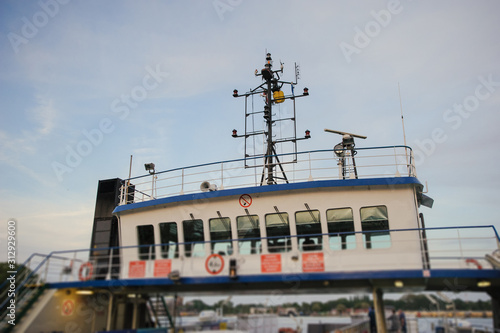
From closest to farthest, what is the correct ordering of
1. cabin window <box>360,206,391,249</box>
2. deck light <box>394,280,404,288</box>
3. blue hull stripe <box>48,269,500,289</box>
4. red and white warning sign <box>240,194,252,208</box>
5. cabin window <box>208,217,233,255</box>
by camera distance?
blue hull stripe <box>48,269,500,289</box> → deck light <box>394,280,404,288</box> → cabin window <box>360,206,391,249</box> → red and white warning sign <box>240,194,252,208</box> → cabin window <box>208,217,233,255</box>

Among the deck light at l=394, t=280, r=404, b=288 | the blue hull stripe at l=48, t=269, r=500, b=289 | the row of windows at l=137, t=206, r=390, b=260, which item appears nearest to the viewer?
the blue hull stripe at l=48, t=269, r=500, b=289

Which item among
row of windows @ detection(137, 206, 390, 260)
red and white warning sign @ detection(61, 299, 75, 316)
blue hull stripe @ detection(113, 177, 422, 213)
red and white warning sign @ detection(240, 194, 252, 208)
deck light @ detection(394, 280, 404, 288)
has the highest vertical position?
blue hull stripe @ detection(113, 177, 422, 213)

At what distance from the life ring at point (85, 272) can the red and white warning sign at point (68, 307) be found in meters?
0.92

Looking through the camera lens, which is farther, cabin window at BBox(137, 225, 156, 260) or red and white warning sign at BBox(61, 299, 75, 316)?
cabin window at BBox(137, 225, 156, 260)

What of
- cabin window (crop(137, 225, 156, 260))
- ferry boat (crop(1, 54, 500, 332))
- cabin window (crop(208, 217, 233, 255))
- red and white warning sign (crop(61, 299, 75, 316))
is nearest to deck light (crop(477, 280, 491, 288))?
ferry boat (crop(1, 54, 500, 332))

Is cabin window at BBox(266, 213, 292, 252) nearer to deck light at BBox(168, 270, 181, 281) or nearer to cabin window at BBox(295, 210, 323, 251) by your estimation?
cabin window at BBox(295, 210, 323, 251)

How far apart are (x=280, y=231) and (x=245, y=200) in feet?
4.78

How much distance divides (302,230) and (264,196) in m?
1.57

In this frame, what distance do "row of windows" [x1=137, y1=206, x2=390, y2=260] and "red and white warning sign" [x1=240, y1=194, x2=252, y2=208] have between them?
35 centimetres

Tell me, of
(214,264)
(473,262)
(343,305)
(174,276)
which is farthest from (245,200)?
(473,262)

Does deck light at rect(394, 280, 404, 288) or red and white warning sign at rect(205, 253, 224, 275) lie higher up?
red and white warning sign at rect(205, 253, 224, 275)

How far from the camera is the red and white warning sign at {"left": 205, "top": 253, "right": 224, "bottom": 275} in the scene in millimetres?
10273

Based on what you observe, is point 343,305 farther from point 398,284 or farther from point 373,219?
point 373,219

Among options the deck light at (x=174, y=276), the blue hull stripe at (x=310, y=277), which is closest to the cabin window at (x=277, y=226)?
the blue hull stripe at (x=310, y=277)
